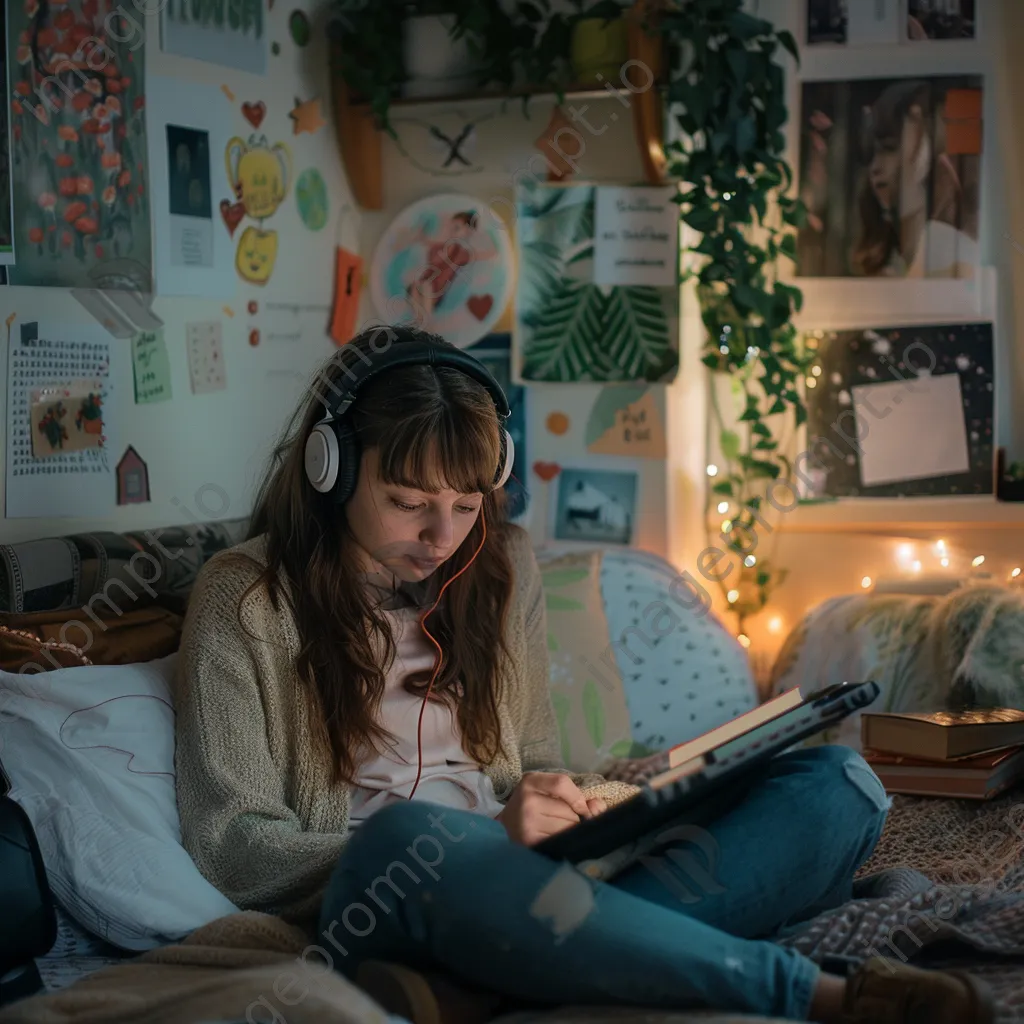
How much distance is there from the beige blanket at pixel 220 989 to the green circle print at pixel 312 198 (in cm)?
143

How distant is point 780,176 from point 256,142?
35.4 inches

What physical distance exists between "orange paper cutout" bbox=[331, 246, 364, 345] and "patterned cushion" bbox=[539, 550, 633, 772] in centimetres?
63

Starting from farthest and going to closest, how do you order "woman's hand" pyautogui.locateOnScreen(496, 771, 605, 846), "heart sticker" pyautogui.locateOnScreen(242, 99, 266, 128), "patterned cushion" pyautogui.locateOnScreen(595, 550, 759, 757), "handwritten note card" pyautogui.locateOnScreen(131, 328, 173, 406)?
"heart sticker" pyautogui.locateOnScreen(242, 99, 266, 128)
"patterned cushion" pyautogui.locateOnScreen(595, 550, 759, 757)
"handwritten note card" pyautogui.locateOnScreen(131, 328, 173, 406)
"woman's hand" pyautogui.locateOnScreen(496, 771, 605, 846)

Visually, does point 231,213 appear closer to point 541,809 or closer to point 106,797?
point 106,797

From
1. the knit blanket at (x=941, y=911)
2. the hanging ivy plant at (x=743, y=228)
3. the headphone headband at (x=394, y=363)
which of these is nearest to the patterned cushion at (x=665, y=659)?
the hanging ivy plant at (x=743, y=228)

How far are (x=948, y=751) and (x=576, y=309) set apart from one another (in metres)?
1.05

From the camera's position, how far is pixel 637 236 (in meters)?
2.31

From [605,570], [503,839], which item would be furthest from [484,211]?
[503,839]

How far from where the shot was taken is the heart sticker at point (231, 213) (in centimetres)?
210

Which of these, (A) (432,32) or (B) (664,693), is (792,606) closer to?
(B) (664,693)

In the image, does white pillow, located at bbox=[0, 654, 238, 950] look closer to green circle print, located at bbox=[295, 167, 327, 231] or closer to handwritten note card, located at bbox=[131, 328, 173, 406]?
handwritten note card, located at bbox=[131, 328, 173, 406]

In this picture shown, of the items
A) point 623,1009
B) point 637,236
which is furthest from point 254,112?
point 623,1009

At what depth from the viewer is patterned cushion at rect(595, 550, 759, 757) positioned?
2045 mm

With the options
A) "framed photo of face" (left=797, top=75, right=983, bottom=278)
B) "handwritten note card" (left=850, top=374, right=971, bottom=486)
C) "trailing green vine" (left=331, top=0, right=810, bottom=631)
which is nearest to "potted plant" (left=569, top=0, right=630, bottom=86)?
"trailing green vine" (left=331, top=0, right=810, bottom=631)
